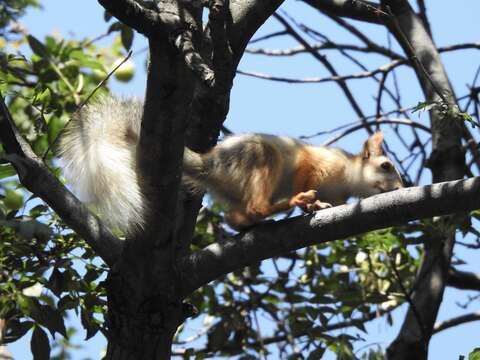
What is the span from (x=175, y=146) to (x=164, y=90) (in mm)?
229

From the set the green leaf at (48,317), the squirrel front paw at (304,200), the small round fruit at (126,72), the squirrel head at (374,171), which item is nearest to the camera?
the green leaf at (48,317)

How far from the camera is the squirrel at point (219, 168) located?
334 cm

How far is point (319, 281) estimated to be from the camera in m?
4.53

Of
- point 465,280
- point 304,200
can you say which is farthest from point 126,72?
point 465,280

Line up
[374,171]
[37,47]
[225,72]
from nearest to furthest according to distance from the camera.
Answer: [225,72] < [374,171] < [37,47]

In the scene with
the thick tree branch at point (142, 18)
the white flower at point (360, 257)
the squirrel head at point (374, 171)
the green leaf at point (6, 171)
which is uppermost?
the squirrel head at point (374, 171)

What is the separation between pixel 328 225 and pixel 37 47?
2565 mm

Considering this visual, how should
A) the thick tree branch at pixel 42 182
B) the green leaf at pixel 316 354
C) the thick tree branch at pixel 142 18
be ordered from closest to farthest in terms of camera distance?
the thick tree branch at pixel 142 18, the thick tree branch at pixel 42 182, the green leaf at pixel 316 354

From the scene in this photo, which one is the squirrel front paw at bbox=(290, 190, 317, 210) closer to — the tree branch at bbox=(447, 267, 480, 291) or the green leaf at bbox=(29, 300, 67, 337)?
the green leaf at bbox=(29, 300, 67, 337)

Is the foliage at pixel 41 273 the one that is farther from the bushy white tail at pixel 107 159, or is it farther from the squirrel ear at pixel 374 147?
the squirrel ear at pixel 374 147

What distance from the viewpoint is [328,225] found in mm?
2598

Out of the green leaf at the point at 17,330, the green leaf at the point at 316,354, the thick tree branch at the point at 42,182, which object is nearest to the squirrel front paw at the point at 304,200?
the green leaf at the point at 316,354

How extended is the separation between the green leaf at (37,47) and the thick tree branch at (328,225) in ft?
7.08

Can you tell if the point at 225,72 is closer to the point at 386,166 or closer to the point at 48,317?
the point at 48,317
